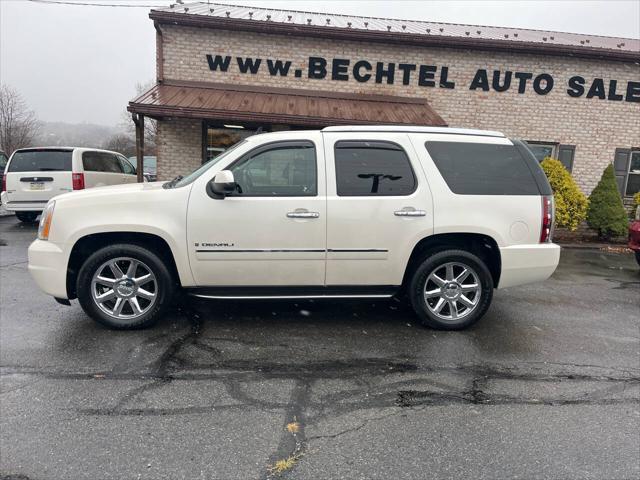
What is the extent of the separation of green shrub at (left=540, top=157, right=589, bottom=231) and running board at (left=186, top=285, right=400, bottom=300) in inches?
307

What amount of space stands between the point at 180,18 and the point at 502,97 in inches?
331

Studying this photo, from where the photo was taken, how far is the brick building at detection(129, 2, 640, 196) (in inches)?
449

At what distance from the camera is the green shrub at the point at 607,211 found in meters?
11.0

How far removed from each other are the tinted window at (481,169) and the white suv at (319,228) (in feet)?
0.04

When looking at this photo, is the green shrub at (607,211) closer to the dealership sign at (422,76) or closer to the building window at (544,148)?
the building window at (544,148)

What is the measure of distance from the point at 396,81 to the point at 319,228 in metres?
9.04

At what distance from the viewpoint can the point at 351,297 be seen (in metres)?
4.50

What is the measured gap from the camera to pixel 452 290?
181 inches

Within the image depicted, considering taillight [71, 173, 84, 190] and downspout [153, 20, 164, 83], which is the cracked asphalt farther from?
downspout [153, 20, 164, 83]

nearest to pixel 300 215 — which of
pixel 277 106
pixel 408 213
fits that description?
pixel 408 213

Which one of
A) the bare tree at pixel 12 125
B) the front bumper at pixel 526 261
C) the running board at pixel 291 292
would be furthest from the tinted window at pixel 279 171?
the bare tree at pixel 12 125

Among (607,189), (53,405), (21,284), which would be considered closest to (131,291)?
(53,405)

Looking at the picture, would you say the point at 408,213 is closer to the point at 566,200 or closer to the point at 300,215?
the point at 300,215

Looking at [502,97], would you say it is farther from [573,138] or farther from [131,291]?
[131,291]
